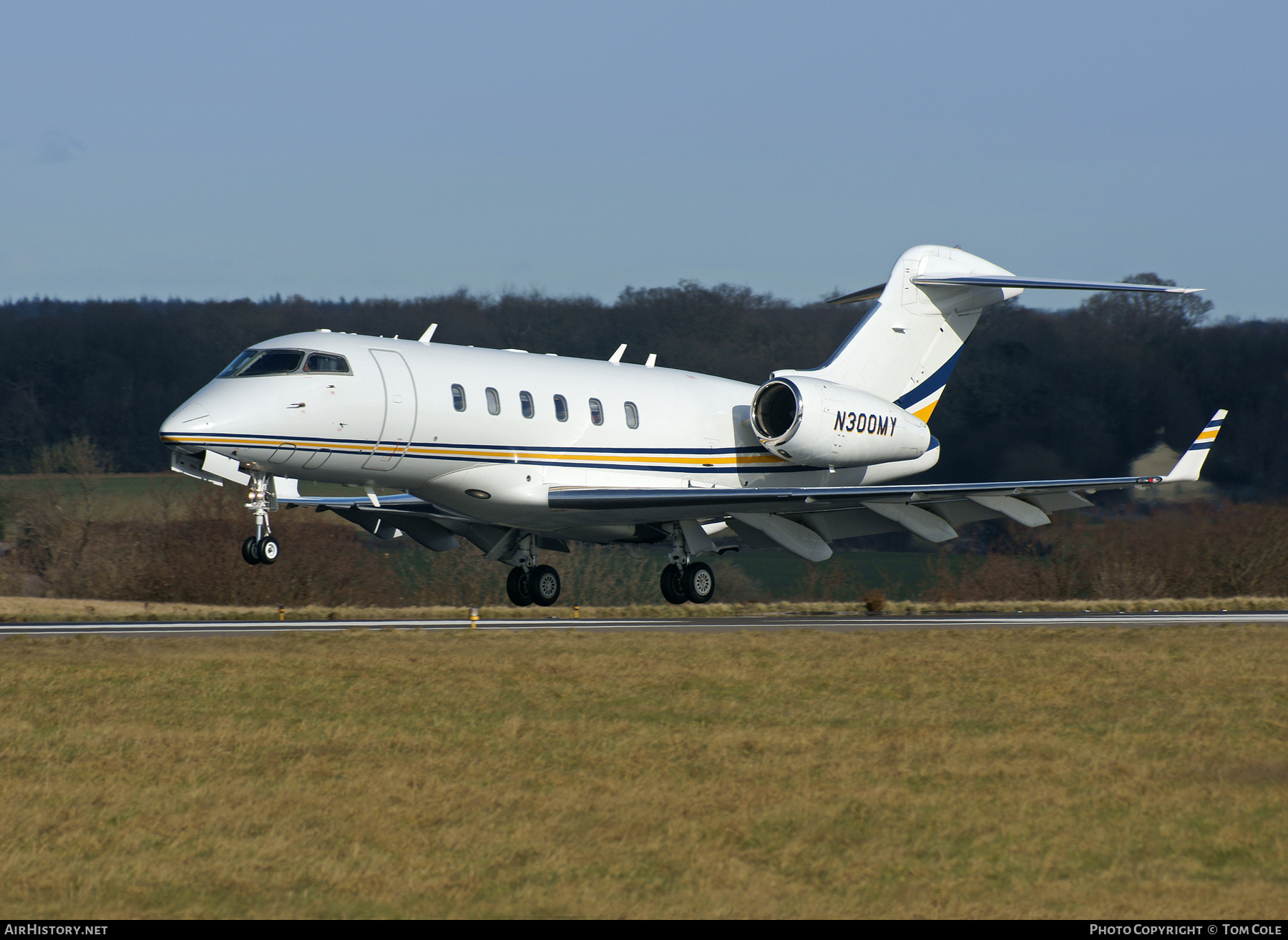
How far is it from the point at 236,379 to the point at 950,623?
1104 centimetres

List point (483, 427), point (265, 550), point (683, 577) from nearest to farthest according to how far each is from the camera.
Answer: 1. point (265, 550)
2. point (483, 427)
3. point (683, 577)

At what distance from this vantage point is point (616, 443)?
2225 centimetres

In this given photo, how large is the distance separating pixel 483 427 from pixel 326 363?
2.57m

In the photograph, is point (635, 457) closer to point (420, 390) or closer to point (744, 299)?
point (420, 390)

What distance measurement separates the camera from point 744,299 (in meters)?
45.8

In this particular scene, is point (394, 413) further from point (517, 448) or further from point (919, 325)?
point (919, 325)

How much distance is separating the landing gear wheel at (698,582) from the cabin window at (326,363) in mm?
7520

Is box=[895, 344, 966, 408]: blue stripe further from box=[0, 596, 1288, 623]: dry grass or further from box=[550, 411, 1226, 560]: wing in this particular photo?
box=[0, 596, 1288, 623]: dry grass

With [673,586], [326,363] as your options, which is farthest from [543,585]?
[326,363]

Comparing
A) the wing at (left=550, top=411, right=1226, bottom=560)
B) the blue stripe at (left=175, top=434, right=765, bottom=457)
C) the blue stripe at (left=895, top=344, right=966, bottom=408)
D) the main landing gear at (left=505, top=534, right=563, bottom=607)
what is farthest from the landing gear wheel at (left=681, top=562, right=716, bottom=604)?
the blue stripe at (left=895, top=344, right=966, bottom=408)

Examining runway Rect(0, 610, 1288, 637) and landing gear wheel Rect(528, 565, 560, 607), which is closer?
runway Rect(0, 610, 1288, 637)

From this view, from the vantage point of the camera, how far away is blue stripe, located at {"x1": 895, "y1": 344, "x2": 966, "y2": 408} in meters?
26.2

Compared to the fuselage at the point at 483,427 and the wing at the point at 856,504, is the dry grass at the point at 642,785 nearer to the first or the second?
the fuselage at the point at 483,427

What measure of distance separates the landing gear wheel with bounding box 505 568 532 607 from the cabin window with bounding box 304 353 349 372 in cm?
619
